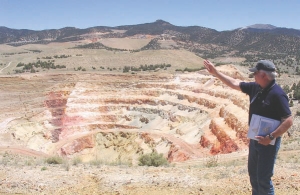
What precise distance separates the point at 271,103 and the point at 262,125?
0.35 metres

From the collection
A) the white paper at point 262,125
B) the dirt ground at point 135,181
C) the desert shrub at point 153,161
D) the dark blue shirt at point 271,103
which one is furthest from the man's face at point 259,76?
the desert shrub at point 153,161

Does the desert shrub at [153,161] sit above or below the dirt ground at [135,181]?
below

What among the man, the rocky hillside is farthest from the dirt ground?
the rocky hillside

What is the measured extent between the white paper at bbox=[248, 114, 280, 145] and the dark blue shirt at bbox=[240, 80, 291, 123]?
7cm

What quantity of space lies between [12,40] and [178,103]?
589 feet

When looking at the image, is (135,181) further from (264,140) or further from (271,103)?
(271,103)

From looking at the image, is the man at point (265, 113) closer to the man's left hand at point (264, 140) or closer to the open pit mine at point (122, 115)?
the man's left hand at point (264, 140)

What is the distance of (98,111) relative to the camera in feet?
131

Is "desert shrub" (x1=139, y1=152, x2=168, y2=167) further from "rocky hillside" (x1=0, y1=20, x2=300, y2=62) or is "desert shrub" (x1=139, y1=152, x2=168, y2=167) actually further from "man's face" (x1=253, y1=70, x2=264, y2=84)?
"rocky hillside" (x1=0, y1=20, x2=300, y2=62)

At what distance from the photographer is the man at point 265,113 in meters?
4.83

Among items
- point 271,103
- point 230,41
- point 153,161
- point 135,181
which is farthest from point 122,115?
point 230,41

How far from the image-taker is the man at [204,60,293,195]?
15.9ft

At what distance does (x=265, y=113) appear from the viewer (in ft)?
16.3

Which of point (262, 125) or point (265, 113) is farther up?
point (265, 113)
